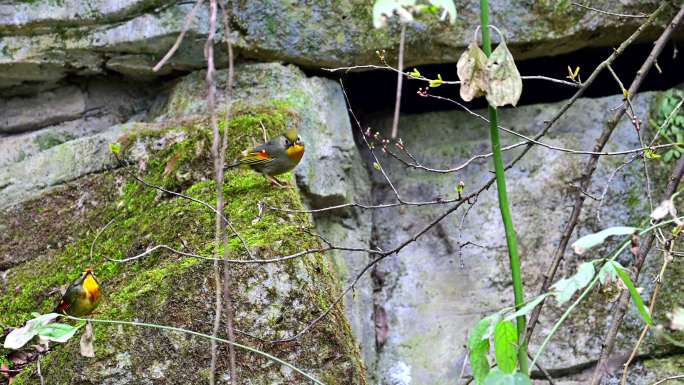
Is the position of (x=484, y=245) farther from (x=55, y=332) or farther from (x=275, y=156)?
(x=55, y=332)

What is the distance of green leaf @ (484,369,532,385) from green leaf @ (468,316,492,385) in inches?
5.9

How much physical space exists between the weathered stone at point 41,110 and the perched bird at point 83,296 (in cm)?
144

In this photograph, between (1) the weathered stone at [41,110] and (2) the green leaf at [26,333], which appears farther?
(1) the weathered stone at [41,110]

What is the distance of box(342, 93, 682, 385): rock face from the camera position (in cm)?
413

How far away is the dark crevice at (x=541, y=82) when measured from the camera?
469 cm

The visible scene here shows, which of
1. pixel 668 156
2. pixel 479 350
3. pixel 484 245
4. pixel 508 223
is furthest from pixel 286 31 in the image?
pixel 479 350

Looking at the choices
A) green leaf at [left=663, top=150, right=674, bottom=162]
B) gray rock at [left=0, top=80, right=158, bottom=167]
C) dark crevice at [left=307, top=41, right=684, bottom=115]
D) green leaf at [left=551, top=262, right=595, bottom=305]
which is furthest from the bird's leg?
green leaf at [left=551, top=262, right=595, bottom=305]

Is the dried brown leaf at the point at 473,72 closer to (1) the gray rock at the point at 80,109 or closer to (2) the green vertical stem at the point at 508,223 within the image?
(2) the green vertical stem at the point at 508,223

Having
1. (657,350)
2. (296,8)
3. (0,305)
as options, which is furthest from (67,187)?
(657,350)

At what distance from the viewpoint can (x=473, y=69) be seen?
1.84 metres

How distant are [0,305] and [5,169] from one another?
0.88 metres

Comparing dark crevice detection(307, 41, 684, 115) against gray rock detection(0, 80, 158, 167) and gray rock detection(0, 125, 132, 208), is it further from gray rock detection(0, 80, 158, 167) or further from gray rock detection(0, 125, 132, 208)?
gray rock detection(0, 125, 132, 208)

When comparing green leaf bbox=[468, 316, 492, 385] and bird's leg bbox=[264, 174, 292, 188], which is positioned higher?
green leaf bbox=[468, 316, 492, 385]

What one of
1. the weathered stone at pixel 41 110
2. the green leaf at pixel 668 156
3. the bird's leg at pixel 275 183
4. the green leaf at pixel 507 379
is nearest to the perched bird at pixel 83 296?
the bird's leg at pixel 275 183
